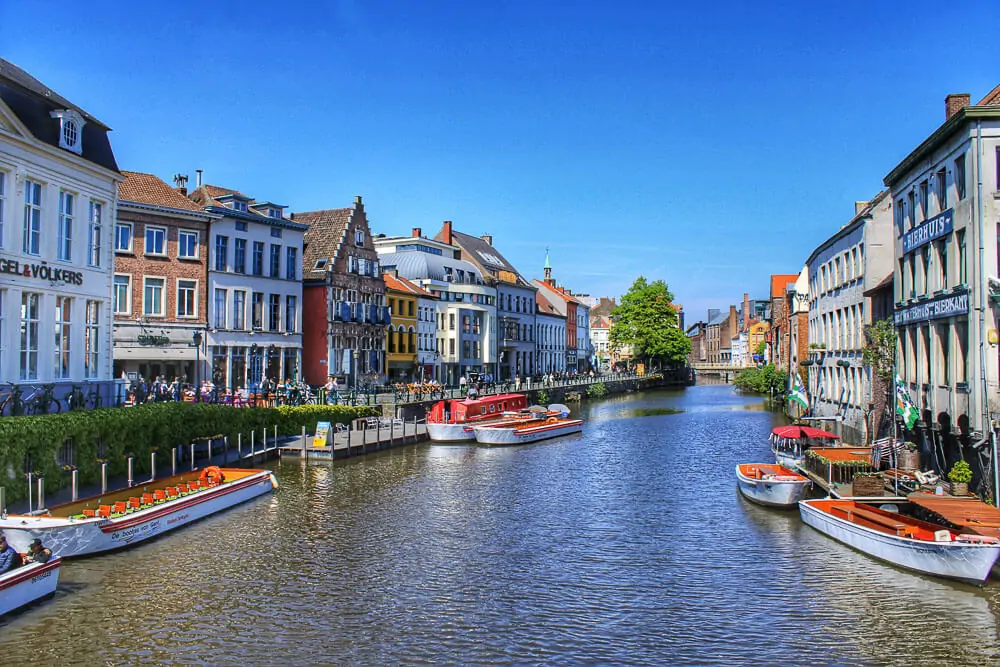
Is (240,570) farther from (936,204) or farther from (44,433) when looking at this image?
(936,204)

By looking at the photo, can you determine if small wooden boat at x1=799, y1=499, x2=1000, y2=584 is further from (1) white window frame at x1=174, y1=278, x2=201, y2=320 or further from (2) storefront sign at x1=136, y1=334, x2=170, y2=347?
(1) white window frame at x1=174, y1=278, x2=201, y2=320

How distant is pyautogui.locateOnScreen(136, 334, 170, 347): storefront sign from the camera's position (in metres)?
41.3

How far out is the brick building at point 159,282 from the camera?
41.8 m

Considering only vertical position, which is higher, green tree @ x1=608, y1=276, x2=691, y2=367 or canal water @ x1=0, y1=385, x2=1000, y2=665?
green tree @ x1=608, y1=276, x2=691, y2=367

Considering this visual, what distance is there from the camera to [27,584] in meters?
15.3

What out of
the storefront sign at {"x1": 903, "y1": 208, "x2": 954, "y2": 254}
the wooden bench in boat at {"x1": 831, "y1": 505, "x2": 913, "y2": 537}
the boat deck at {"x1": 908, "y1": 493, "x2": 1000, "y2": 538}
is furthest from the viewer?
the storefront sign at {"x1": 903, "y1": 208, "x2": 954, "y2": 254}

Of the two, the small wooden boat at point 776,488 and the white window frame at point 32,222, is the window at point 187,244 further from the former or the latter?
the small wooden boat at point 776,488

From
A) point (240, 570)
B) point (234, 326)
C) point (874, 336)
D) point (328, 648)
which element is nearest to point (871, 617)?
point (328, 648)

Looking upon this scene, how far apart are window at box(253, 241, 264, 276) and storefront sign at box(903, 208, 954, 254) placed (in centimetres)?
3396

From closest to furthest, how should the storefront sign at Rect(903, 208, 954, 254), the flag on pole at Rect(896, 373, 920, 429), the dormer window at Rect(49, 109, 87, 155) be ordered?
the flag on pole at Rect(896, 373, 920, 429), the storefront sign at Rect(903, 208, 954, 254), the dormer window at Rect(49, 109, 87, 155)

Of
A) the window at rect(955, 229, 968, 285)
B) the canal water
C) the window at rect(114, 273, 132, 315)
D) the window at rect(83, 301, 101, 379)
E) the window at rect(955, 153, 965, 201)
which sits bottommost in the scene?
the canal water

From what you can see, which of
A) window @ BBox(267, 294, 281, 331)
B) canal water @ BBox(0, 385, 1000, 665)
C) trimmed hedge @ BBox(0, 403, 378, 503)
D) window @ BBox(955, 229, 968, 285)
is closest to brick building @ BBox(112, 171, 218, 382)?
window @ BBox(267, 294, 281, 331)

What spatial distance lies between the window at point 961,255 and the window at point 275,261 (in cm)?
3675

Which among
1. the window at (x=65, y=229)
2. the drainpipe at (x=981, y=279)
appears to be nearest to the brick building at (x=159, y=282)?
the window at (x=65, y=229)
